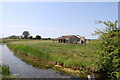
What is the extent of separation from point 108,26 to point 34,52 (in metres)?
16.0

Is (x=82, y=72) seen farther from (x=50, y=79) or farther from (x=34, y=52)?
(x=34, y=52)

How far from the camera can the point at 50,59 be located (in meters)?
16.3

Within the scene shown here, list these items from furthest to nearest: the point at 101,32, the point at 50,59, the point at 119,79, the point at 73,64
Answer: the point at 50,59
the point at 73,64
the point at 101,32
the point at 119,79

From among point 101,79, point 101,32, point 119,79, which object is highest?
point 101,32

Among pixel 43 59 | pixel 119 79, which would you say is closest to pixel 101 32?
pixel 119 79

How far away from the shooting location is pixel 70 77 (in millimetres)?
10703

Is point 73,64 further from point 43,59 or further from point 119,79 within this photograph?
point 119,79

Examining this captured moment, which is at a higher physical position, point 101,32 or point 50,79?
point 101,32

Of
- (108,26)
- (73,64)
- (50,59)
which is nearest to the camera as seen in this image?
(108,26)

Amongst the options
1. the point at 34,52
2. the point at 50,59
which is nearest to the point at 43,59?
the point at 50,59

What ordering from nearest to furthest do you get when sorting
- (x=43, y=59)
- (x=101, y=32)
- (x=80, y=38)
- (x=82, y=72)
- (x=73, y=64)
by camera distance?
(x=101, y=32)
(x=82, y=72)
(x=73, y=64)
(x=43, y=59)
(x=80, y=38)

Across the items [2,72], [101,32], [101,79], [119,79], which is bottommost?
[101,79]

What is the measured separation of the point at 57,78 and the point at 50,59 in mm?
6034

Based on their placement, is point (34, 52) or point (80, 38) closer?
point (34, 52)
